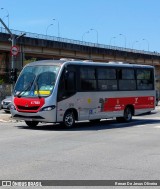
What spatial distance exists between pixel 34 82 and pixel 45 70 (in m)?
0.68

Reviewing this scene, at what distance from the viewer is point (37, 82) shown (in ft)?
60.5

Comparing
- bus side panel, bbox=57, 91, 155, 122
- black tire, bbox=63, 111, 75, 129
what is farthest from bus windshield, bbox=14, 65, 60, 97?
black tire, bbox=63, 111, 75, 129

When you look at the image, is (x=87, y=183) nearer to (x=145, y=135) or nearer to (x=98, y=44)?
(x=145, y=135)

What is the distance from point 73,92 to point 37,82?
1.67 metres

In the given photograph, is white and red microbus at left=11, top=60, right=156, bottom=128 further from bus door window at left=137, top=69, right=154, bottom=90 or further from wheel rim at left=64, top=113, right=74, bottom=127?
bus door window at left=137, top=69, right=154, bottom=90

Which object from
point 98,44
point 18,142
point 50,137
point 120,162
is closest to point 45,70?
point 50,137

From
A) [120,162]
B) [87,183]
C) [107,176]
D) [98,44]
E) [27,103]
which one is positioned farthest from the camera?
A: [98,44]

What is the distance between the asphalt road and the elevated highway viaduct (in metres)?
45.4

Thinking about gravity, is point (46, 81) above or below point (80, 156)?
above

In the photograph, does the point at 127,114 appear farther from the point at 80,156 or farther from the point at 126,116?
the point at 80,156

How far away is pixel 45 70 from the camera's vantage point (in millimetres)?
18625

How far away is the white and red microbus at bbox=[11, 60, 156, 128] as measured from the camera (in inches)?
715

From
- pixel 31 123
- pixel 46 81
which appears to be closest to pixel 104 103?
pixel 31 123

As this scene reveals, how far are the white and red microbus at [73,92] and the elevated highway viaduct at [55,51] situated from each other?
38327mm
